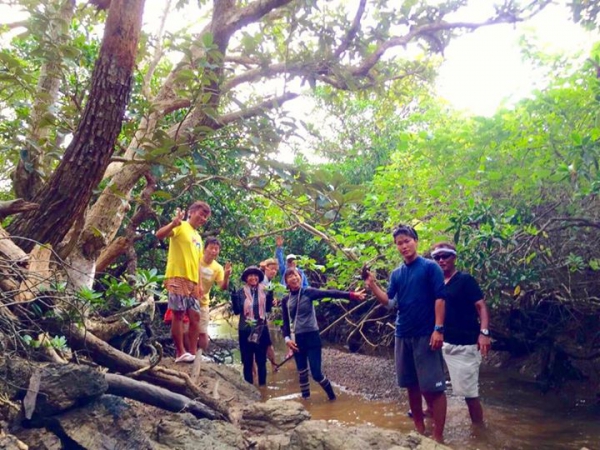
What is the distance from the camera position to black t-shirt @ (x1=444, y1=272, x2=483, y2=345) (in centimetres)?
489

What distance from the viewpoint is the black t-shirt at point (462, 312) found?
4887mm

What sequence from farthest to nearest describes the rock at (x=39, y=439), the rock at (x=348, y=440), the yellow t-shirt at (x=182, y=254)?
the yellow t-shirt at (x=182, y=254), the rock at (x=348, y=440), the rock at (x=39, y=439)

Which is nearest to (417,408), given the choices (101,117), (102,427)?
(102,427)

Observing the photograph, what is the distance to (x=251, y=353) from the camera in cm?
727

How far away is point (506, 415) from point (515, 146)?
2.79 meters

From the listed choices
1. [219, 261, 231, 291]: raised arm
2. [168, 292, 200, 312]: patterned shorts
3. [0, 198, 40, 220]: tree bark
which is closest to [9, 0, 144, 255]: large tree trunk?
[0, 198, 40, 220]: tree bark

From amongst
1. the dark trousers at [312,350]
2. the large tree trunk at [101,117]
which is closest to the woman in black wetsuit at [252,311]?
the dark trousers at [312,350]

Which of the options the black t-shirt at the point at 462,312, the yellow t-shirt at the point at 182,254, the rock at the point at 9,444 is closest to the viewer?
the rock at the point at 9,444

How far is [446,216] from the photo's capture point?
6.23 m

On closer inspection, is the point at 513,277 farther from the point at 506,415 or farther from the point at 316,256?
the point at 316,256

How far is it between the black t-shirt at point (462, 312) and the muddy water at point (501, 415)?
848 mm

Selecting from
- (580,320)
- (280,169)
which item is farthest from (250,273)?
(580,320)

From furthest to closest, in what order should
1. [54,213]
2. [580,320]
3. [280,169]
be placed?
[580,320], [280,169], [54,213]

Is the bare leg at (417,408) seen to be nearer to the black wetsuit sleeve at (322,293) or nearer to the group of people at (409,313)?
A: the group of people at (409,313)
